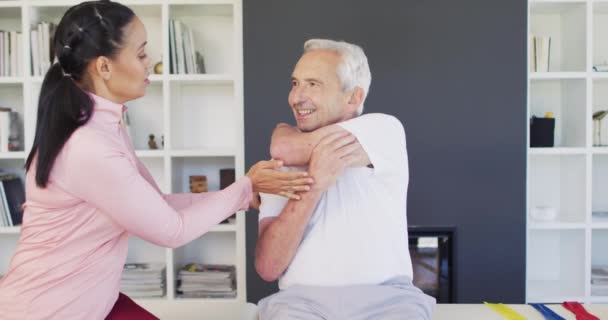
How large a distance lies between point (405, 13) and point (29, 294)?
2.41 meters

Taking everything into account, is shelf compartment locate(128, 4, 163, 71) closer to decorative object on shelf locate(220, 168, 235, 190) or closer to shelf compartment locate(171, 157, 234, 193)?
shelf compartment locate(171, 157, 234, 193)

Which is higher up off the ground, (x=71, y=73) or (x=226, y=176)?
(x=71, y=73)

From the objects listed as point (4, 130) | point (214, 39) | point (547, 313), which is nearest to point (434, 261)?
point (547, 313)

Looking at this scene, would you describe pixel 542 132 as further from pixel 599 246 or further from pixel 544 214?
pixel 599 246

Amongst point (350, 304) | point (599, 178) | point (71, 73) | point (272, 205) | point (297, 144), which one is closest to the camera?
point (71, 73)

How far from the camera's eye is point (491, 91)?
3156mm

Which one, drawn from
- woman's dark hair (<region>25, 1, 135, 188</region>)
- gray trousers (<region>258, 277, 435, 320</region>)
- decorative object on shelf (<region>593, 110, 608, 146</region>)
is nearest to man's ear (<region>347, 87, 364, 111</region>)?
gray trousers (<region>258, 277, 435, 320</region>)

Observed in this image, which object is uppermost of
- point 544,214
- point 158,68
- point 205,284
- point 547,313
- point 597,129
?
Answer: point 158,68

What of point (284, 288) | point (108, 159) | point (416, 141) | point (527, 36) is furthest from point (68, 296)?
point (527, 36)

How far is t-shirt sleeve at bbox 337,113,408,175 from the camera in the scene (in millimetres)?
1662

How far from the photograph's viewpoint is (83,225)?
1455 mm

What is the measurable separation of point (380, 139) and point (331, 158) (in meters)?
0.16

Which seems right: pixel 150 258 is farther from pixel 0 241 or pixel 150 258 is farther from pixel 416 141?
pixel 416 141

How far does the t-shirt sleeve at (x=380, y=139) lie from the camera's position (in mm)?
1662
